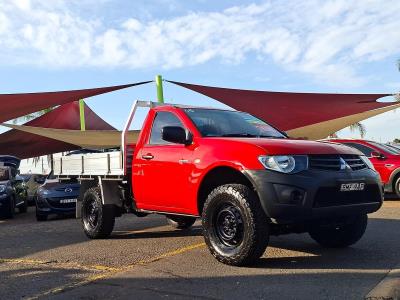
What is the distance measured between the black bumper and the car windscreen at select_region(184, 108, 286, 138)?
115cm

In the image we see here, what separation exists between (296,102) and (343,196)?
36.8ft

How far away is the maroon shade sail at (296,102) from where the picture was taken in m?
16.2

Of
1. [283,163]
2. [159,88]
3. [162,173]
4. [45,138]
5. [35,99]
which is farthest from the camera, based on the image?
[45,138]

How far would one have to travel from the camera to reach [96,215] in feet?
27.2

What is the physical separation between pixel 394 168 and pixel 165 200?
8.25 m

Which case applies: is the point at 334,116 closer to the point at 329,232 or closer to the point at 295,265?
the point at 329,232

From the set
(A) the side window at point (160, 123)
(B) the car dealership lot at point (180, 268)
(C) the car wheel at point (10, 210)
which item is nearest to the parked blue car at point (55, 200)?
(C) the car wheel at point (10, 210)

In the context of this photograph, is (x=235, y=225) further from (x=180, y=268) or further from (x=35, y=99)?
(x=35, y=99)

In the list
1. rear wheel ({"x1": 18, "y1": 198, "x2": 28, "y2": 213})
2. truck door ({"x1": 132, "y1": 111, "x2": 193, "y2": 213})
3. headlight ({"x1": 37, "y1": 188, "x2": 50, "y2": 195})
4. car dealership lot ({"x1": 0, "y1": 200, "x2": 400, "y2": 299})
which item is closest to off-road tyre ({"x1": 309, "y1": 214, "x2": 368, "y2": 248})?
car dealership lot ({"x1": 0, "y1": 200, "x2": 400, "y2": 299})

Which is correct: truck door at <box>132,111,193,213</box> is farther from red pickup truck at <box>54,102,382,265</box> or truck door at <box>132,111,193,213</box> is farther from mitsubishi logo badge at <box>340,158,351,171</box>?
mitsubishi logo badge at <box>340,158,351,171</box>

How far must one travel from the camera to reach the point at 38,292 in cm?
491

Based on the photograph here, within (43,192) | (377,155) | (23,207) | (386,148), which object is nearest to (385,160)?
(377,155)

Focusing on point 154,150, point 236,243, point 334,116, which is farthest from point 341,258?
point 334,116

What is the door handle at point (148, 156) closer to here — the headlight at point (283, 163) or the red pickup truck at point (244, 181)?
the red pickup truck at point (244, 181)
